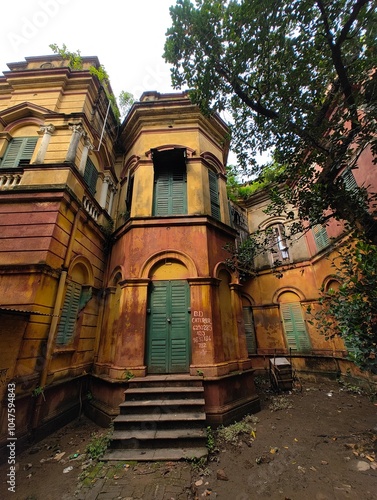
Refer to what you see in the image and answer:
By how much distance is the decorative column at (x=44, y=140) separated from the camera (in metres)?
6.95

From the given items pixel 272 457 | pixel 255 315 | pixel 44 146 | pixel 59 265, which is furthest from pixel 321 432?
pixel 44 146

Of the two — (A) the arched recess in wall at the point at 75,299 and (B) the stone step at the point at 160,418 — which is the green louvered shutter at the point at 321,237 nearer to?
(B) the stone step at the point at 160,418

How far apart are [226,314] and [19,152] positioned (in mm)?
8864

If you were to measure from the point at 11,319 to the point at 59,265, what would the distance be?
1.68 meters

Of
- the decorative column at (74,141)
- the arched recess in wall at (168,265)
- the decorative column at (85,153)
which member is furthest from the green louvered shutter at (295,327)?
the decorative column at (74,141)

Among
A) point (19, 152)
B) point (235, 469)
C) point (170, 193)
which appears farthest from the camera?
point (170, 193)

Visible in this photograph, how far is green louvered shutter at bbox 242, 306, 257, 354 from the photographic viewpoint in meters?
11.7

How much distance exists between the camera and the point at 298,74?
551 cm

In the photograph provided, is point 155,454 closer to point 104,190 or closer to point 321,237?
point 104,190

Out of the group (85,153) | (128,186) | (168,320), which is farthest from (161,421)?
(85,153)

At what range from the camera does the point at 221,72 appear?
607 centimetres

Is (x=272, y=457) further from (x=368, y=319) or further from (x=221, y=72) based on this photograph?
(x=221, y=72)

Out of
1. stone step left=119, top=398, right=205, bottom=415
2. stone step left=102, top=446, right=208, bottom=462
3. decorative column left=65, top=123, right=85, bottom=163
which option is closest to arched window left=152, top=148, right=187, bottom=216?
decorative column left=65, top=123, right=85, bottom=163

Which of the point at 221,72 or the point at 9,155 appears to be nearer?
the point at 221,72
